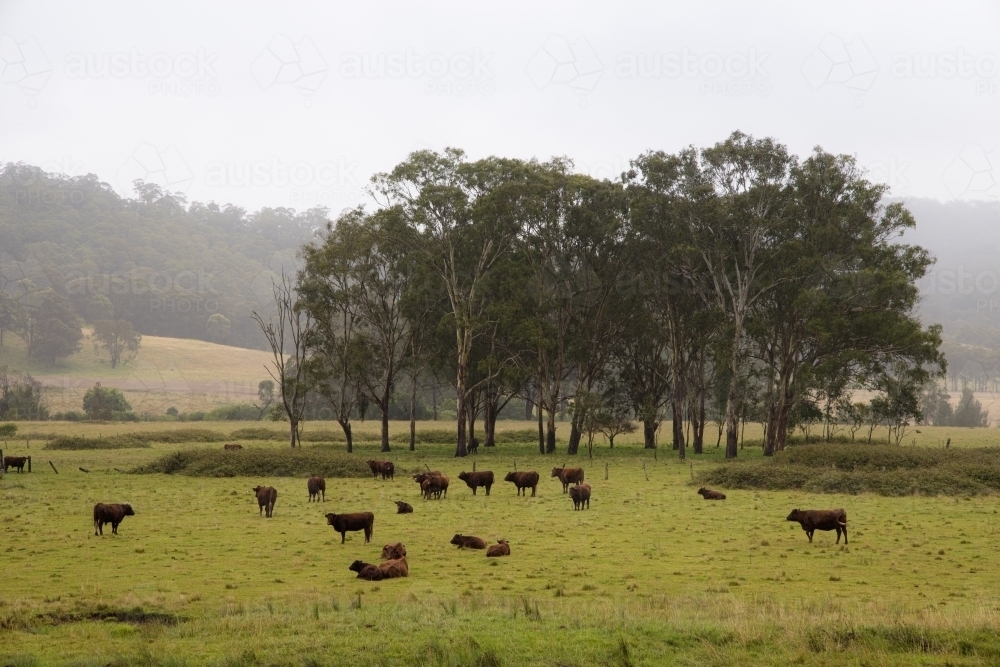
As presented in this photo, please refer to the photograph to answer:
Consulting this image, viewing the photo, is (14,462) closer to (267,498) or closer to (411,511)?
(267,498)

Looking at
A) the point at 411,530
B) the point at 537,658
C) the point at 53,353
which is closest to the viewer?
the point at 537,658

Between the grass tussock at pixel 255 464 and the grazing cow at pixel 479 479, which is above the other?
the grazing cow at pixel 479 479

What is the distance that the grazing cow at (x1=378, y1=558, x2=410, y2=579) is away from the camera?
1881 centimetres

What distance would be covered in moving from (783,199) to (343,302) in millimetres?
31665

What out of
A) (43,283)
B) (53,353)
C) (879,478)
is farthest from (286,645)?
(43,283)

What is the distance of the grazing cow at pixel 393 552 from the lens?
2038 centimetres

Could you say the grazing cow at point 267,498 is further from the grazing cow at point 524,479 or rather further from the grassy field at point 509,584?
the grazing cow at point 524,479

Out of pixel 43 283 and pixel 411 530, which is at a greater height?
pixel 43 283

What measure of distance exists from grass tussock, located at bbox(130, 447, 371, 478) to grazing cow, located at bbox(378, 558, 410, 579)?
2437cm

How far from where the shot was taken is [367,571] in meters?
18.7

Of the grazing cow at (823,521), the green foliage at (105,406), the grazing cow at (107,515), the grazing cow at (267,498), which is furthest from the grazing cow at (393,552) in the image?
the green foliage at (105,406)

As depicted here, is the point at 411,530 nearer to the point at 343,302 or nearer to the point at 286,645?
the point at 286,645

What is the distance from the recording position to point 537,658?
1263 centimetres

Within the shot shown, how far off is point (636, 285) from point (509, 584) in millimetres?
44304
